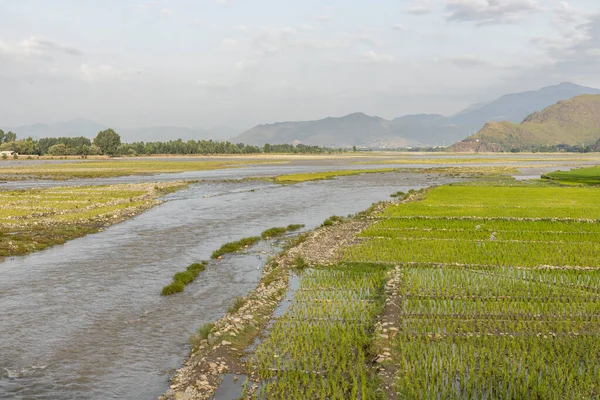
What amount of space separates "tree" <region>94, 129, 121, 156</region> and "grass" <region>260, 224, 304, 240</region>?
178893mm

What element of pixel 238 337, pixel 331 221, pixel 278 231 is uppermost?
pixel 331 221

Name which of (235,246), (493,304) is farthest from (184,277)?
(493,304)

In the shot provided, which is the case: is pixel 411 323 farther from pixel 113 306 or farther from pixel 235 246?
pixel 235 246

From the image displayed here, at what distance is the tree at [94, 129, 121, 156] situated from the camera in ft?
639

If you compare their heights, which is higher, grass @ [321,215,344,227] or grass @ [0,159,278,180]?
grass @ [0,159,278,180]

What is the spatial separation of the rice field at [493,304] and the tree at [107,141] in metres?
184

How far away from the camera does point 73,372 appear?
1275 cm

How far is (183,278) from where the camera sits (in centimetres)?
2119

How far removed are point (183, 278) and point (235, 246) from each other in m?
7.52

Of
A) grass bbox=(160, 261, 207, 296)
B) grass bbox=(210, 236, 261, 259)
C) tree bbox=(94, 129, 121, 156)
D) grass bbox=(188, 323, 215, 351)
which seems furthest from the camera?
tree bbox=(94, 129, 121, 156)

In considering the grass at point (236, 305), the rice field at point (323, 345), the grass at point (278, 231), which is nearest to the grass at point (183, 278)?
the grass at point (236, 305)

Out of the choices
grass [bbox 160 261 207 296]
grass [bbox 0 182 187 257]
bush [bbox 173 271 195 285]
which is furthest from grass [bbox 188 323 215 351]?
grass [bbox 0 182 187 257]

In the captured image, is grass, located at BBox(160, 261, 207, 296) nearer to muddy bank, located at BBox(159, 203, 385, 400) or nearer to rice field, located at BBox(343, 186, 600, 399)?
muddy bank, located at BBox(159, 203, 385, 400)

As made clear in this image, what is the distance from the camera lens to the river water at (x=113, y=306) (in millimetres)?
12484
